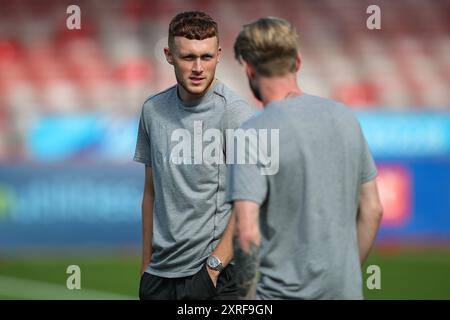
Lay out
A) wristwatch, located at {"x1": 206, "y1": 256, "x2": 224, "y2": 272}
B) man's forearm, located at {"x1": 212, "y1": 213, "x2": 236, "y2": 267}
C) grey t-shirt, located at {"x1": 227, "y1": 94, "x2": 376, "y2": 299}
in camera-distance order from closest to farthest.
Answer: grey t-shirt, located at {"x1": 227, "y1": 94, "x2": 376, "y2": 299}, man's forearm, located at {"x1": 212, "y1": 213, "x2": 236, "y2": 267}, wristwatch, located at {"x1": 206, "y1": 256, "x2": 224, "y2": 272}

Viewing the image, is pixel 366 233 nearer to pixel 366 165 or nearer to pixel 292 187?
pixel 366 165

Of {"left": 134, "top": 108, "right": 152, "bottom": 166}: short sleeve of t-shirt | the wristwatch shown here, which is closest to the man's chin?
{"left": 134, "top": 108, "right": 152, "bottom": 166}: short sleeve of t-shirt

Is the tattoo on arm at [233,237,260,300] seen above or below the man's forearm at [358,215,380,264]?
below

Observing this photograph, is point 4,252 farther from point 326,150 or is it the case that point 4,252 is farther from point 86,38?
point 326,150

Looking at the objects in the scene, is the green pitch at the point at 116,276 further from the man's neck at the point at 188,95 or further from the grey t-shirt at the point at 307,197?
the grey t-shirt at the point at 307,197

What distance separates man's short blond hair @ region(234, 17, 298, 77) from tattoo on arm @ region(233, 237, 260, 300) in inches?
22.8

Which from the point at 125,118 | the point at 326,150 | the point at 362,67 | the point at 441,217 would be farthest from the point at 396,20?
the point at 326,150

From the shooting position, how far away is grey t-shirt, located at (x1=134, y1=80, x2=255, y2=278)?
400 cm

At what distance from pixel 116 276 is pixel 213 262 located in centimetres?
556

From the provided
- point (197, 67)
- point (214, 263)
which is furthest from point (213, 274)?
point (197, 67)

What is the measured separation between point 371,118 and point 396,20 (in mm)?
1920

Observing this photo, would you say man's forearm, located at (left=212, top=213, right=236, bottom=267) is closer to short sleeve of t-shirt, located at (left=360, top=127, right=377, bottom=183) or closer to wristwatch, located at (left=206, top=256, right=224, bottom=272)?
wristwatch, located at (left=206, top=256, right=224, bottom=272)

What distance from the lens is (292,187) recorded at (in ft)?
9.70
